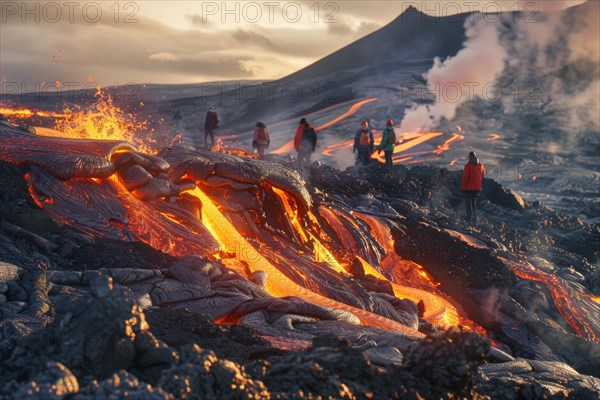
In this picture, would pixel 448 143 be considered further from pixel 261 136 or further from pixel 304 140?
pixel 261 136

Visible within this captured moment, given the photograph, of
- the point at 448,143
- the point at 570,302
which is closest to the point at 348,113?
the point at 448,143

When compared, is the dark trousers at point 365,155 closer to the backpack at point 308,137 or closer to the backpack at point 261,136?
the backpack at point 308,137

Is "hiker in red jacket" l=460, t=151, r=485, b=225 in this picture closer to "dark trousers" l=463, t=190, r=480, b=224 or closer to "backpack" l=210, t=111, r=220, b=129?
"dark trousers" l=463, t=190, r=480, b=224

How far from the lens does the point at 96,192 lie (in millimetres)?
10398

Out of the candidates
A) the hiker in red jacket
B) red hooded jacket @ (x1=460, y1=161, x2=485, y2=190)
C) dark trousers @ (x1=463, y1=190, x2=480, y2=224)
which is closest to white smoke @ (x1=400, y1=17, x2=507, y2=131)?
dark trousers @ (x1=463, y1=190, x2=480, y2=224)

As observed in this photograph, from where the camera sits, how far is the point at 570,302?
50.3ft

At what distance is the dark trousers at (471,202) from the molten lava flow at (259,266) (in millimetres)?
10154

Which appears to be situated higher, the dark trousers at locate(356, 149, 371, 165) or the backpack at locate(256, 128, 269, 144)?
the backpack at locate(256, 128, 269, 144)

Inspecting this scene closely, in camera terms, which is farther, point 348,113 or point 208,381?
point 348,113

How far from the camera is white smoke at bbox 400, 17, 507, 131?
5316cm

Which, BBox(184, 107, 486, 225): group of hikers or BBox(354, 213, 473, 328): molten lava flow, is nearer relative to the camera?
BBox(354, 213, 473, 328): molten lava flow

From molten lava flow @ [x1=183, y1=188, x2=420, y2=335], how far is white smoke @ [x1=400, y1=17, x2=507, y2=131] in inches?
1519

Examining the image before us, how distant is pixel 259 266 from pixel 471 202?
11194mm

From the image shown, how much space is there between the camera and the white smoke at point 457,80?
5316 cm
